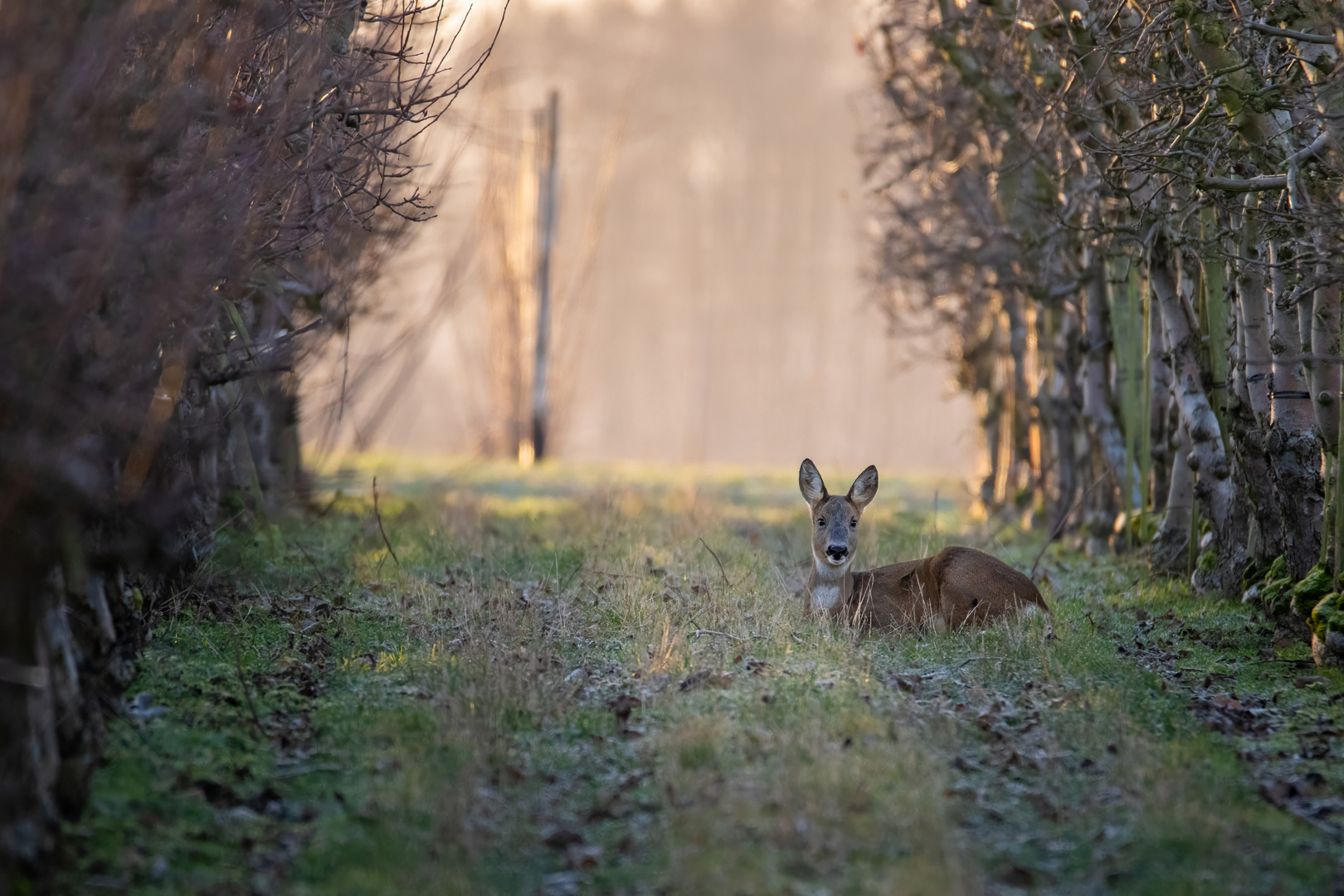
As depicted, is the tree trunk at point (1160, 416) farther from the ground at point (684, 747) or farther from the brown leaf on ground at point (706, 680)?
the brown leaf on ground at point (706, 680)

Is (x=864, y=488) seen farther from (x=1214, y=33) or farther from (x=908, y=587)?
(x=1214, y=33)

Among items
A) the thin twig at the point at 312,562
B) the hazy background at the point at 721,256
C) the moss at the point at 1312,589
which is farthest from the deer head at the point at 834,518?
the hazy background at the point at 721,256

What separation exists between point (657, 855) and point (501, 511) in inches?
380

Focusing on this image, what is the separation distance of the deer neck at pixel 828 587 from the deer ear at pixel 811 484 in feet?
1.74

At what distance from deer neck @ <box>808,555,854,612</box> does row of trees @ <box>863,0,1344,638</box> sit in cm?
240

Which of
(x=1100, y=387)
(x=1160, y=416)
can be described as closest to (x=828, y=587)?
(x=1160, y=416)

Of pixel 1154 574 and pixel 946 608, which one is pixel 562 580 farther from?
pixel 1154 574

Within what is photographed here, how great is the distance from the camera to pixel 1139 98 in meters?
6.86

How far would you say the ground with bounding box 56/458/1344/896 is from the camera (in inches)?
164

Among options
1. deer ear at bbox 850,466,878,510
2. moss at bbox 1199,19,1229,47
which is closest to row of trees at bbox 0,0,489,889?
deer ear at bbox 850,466,878,510

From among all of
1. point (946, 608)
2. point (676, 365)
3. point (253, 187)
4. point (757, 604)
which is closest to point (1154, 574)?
point (946, 608)

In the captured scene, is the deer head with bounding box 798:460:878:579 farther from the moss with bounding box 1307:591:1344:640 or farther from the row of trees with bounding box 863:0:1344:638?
the moss with bounding box 1307:591:1344:640

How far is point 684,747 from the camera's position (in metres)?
5.06

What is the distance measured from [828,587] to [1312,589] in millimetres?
2667
